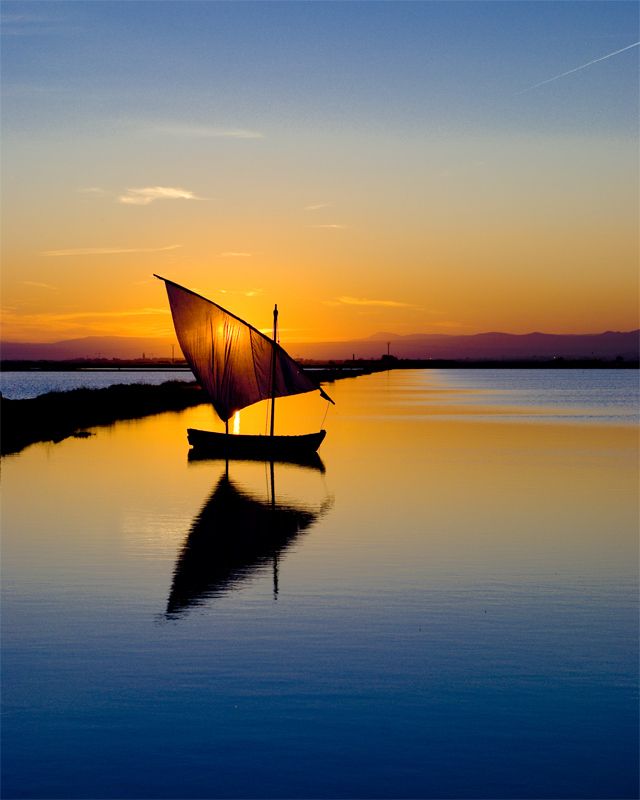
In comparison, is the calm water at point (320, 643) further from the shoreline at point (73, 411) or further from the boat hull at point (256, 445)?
the shoreline at point (73, 411)

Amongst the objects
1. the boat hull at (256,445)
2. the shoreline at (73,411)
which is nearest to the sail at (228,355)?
the boat hull at (256,445)

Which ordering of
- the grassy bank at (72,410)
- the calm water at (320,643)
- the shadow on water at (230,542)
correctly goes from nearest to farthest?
the calm water at (320,643) < the shadow on water at (230,542) < the grassy bank at (72,410)

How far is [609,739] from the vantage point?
11156mm

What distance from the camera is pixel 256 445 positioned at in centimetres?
4494

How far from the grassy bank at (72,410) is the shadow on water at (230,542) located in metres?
17.6

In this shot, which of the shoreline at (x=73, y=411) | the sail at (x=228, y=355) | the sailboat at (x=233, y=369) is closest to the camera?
the sailboat at (x=233, y=369)

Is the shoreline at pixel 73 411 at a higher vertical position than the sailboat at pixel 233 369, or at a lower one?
lower

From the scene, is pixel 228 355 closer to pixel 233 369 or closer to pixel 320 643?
pixel 233 369

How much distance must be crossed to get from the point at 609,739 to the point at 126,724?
188 inches

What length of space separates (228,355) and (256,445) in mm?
4107

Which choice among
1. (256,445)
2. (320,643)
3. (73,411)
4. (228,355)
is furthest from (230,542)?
(73,411)

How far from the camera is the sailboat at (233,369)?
1769 inches

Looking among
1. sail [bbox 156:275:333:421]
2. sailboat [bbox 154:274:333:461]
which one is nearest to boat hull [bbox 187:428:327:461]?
sailboat [bbox 154:274:333:461]

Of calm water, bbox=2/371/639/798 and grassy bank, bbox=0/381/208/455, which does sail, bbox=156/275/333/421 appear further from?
calm water, bbox=2/371/639/798
